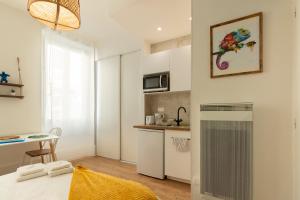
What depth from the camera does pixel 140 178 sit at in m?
3.13

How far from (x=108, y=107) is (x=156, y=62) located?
6.13ft

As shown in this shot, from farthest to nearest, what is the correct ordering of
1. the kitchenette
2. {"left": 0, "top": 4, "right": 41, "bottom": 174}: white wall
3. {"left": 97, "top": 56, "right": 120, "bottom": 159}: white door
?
{"left": 97, "top": 56, "right": 120, "bottom": 159}: white door
{"left": 0, "top": 4, "right": 41, "bottom": 174}: white wall
the kitchenette

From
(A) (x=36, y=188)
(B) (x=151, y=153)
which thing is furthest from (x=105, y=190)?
(B) (x=151, y=153)

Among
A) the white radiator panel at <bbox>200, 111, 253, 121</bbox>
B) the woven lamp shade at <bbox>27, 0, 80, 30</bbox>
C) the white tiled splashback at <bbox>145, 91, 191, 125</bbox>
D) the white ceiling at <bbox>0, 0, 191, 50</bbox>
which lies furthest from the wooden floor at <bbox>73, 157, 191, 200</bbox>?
the white ceiling at <bbox>0, 0, 191, 50</bbox>

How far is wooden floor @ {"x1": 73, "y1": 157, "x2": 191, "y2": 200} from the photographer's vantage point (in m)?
2.53

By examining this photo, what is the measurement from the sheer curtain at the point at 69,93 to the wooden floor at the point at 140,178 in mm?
458

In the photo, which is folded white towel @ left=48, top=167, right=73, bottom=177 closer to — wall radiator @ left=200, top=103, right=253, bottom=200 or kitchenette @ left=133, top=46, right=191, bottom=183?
wall radiator @ left=200, top=103, right=253, bottom=200

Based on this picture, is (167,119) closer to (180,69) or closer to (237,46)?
(180,69)

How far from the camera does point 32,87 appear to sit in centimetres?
352

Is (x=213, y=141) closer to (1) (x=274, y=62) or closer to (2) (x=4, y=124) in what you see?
(1) (x=274, y=62)

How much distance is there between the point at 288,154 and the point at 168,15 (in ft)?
7.96

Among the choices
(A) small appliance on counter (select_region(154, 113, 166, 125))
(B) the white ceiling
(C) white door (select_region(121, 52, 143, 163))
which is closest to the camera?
(B) the white ceiling

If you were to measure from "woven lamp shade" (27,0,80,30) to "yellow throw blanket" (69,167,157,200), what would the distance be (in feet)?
5.14

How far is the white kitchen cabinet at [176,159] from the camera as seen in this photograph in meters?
2.79
